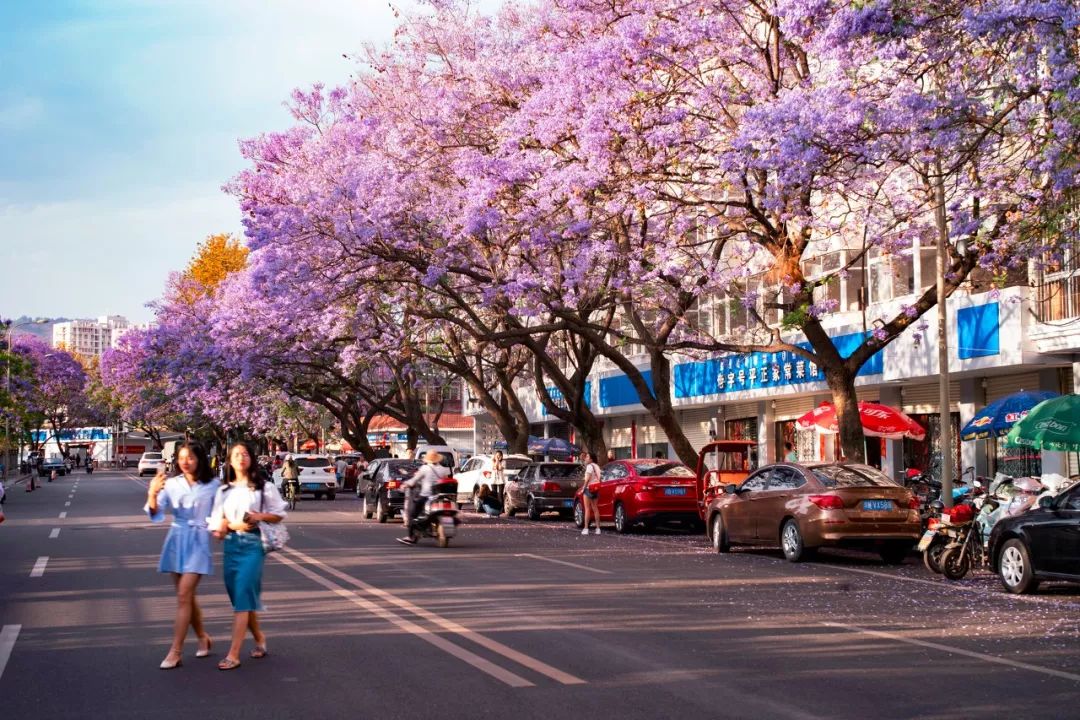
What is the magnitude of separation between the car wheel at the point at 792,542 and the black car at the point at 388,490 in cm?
1083

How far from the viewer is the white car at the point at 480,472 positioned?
3638 cm

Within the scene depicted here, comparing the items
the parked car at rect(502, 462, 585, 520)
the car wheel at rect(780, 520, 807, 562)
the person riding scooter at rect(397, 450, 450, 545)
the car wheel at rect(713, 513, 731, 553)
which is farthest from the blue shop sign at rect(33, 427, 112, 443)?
the car wheel at rect(780, 520, 807, 562)

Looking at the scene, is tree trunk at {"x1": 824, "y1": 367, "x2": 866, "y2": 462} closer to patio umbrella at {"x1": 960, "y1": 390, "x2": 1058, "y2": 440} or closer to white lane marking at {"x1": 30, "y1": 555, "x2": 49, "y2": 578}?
patio umbrella at {"x1": 960, "y1": 390, "x2": 1058, "y2": 440}

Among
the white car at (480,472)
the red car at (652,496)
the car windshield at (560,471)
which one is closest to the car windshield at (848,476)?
the red car at (652,496)

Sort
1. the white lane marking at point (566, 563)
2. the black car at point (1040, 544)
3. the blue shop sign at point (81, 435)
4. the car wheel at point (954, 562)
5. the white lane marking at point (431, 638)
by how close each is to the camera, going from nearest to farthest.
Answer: the white lane marking at point (431, 638) < the black car at point (1040, 544) < the car wheel at point (954, 562) < the white lane marking at point (566, 563) < the blue shop sign at point (81, 435)

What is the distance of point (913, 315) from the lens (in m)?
22.0

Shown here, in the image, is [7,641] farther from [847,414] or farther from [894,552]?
[847,414]

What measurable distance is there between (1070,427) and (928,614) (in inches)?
310

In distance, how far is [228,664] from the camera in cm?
940

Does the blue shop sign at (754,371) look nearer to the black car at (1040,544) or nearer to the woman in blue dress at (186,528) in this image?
the black car at (1040,544)

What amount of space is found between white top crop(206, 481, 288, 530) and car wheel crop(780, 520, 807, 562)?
11.3 metres

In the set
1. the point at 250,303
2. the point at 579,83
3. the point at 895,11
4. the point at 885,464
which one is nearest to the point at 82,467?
the point at 250,303

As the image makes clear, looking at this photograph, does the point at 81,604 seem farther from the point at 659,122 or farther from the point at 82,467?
the point at 82,467

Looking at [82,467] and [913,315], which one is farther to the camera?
[82,467]
